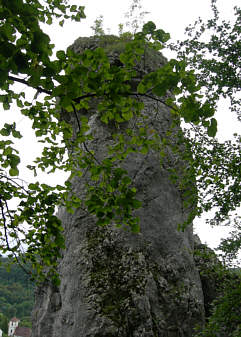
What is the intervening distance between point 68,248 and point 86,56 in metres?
5.08

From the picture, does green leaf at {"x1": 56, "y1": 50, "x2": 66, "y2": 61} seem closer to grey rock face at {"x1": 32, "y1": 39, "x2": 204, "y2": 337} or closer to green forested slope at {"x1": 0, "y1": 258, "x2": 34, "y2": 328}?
grey rock face at {"x1": 32, "y1": 39, "x2": 204, "y2": 337}

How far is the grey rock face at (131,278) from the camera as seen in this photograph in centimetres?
524

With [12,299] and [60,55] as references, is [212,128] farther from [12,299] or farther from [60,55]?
[12,299]

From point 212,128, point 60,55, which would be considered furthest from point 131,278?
point 60,55

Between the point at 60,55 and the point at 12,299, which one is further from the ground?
the point at 12,299

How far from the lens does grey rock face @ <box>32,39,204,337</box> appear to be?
17.2 ft

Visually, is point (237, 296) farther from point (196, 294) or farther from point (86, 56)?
point (86, 56)

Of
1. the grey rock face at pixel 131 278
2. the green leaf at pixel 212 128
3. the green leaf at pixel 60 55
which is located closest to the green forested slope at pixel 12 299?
the grey rock face at pixel 131 278

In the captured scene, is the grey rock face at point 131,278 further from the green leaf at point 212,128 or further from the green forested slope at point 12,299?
the green forested slope at point 12,299

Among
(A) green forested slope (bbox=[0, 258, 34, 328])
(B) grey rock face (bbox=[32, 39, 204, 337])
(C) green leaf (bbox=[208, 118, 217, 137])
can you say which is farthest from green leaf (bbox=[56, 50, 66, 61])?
(A) green forested slope (bbox=[0, 258, 34, 328])

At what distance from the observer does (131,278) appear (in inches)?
225

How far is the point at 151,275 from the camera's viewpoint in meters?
5.91

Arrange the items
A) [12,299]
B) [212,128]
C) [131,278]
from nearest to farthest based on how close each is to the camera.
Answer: [212,128], [131,278], [12,299]

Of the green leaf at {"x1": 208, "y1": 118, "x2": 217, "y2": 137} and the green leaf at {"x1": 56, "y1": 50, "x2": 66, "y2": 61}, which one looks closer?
the green leaf at {"x1": 208, "y1": 118, "x2": 217, "y2": 137}
